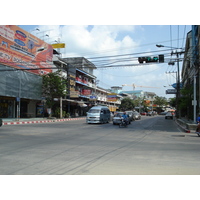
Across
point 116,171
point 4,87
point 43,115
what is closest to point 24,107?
point 43,115

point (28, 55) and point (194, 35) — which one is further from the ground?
point (194, 35)

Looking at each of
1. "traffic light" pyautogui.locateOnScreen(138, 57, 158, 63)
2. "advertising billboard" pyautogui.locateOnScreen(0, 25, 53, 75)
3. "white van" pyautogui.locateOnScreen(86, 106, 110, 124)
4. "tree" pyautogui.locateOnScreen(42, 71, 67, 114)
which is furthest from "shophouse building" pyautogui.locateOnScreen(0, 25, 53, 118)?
"traffic light" pyautogui.locateOnScreen(138, 57, 158, 63)

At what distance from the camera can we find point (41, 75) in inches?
1385

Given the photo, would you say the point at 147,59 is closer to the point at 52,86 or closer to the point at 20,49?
the point at 20,49

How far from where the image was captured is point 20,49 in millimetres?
30453

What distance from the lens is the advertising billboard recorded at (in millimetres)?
27538

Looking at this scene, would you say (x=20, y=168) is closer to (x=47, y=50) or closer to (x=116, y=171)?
(x=116, y=171)

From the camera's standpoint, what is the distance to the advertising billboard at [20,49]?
90.3 ft

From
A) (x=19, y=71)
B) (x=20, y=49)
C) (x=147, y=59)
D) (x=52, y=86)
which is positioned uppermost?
(x=20, y=49)

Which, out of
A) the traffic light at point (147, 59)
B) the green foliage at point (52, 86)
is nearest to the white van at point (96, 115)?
the green foliage at point (52, 86)

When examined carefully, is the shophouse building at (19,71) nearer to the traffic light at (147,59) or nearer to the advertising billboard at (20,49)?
the advertising billboard at (20,49)

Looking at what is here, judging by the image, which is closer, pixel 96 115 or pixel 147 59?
pixel 147 59

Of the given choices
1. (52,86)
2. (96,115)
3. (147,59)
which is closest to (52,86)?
(52,86)

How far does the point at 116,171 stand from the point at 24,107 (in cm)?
3140
